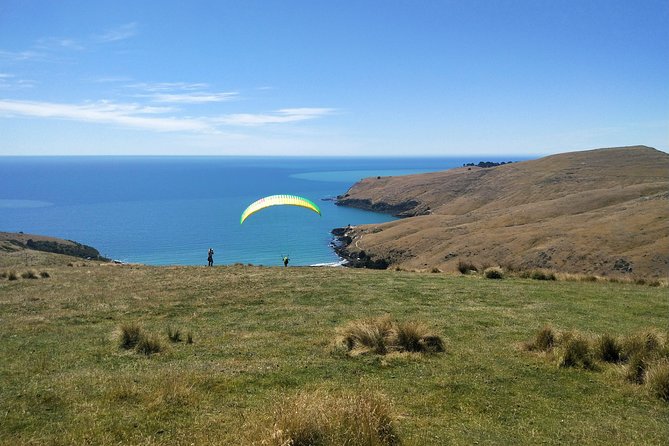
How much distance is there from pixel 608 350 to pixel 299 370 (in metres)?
6.92

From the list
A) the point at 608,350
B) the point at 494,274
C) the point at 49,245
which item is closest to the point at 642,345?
the point at 608,350

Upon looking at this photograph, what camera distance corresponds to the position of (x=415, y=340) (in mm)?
11070

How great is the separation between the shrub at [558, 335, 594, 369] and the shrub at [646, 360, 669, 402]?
1.35m

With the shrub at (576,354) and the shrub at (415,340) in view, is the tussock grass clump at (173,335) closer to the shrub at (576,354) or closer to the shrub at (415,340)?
the shrub at (415,340)

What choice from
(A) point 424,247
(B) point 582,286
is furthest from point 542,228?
(B) point 582,286

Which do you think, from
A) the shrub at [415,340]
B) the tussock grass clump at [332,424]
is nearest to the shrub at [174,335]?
the shrub at [415,340]

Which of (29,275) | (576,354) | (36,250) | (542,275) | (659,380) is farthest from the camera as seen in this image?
(36,250)

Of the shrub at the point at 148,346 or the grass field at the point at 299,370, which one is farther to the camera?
the shrub at the point at 148,346

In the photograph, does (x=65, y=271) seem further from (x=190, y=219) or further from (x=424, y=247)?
(x=190, y=219)

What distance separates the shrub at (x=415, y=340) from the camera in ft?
36.0

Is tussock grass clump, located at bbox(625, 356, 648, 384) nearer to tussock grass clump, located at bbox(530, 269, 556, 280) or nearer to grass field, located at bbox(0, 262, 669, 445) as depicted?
grass field, located at bbox(0, 262, 669, 445)

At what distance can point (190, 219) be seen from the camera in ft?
484

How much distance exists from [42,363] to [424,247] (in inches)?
2370

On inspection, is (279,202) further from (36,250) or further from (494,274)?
(36,250)
